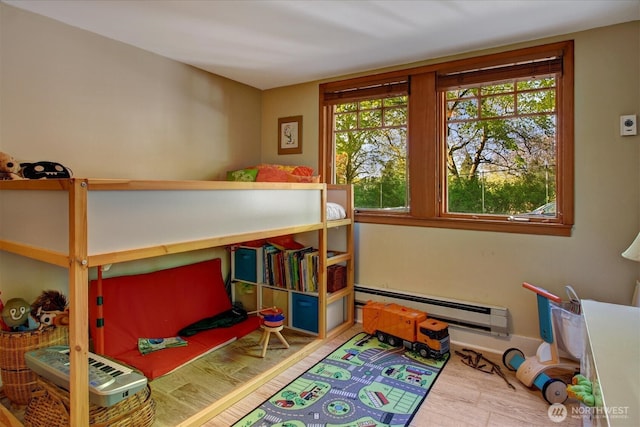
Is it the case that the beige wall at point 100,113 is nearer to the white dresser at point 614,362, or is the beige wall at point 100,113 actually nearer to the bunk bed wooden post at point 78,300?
the bunk bed wooden post at point 78,300

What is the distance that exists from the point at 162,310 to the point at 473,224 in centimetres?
242

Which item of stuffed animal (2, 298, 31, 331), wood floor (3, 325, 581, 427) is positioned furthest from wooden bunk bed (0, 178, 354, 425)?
stuffed animal (2, 298, 31, 331)

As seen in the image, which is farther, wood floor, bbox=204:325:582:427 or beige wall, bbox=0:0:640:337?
beige wall, bbox=0:0:640:337

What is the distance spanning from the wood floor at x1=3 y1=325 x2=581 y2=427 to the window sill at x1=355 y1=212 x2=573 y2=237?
0.91 metres

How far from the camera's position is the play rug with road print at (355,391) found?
1.92 metres

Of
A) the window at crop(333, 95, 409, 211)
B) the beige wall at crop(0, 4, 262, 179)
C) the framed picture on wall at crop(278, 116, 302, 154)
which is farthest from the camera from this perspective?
the framed picture on wall at crop(278, 116, 302, 154)

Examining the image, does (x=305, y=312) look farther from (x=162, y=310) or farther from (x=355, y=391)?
(x=162, y=310)

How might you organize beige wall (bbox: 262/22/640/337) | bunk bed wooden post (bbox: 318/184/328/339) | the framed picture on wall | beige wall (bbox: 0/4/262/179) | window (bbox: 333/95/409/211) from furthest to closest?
the framed picture on wall
window (bbox: 333/95/409/211)
bunk bed wooden post (bbox: 318/184/328/339)
beige wall (bbox: 262/22/640/337)
beige wall (bbox: 0/4/262/179)

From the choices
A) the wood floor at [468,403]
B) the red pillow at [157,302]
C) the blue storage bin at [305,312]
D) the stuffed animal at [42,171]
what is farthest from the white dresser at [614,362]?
the red pillow at [157,302]

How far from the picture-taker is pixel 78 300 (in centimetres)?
137

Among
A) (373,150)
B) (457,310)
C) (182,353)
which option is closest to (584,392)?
(457,310)

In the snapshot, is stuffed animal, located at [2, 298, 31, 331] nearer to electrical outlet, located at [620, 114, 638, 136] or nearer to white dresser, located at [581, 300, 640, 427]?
white dresser, located at [581, 300, 640, 427]

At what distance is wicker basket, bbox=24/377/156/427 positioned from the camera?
1.58 m

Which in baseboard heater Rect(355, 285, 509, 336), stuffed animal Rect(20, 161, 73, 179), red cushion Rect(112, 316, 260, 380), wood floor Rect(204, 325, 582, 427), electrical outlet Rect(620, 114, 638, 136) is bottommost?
wood floor Rect(204, 325, 582, 427)
